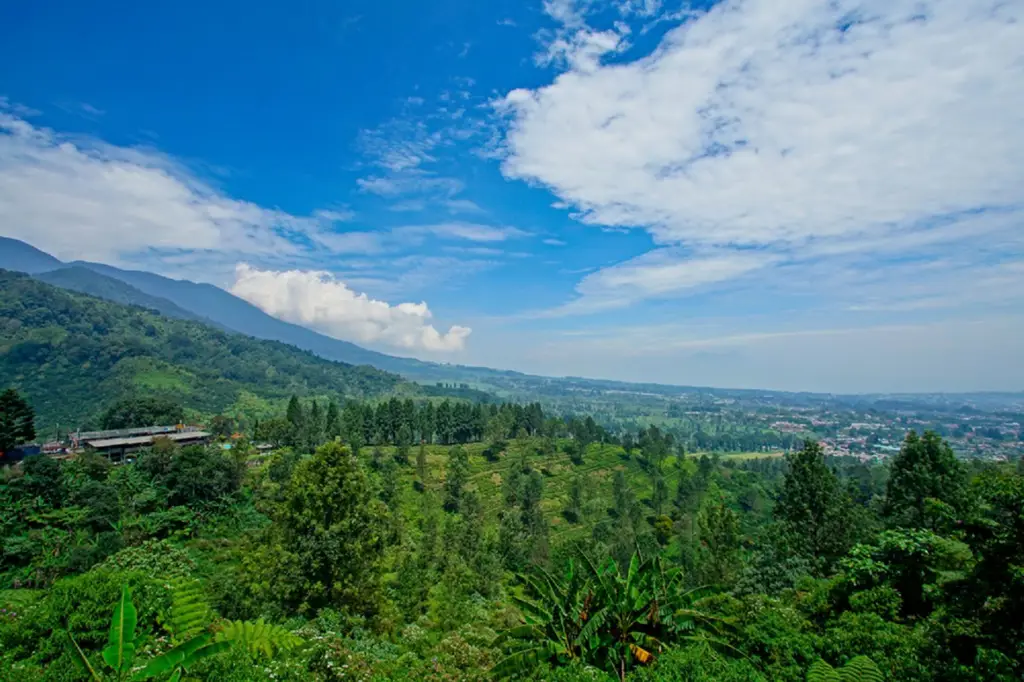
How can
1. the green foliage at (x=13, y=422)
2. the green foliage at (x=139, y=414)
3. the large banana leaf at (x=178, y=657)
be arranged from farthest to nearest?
1. the green foliage at (x=139, y=414)
2. the green foliage at (x=13, y=422)
3. the large banana leaf at (x=178, y=657)

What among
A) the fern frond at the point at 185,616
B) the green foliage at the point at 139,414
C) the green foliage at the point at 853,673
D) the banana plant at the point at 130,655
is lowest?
the green foliage at the point at 139,414

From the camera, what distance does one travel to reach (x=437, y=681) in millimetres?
11562

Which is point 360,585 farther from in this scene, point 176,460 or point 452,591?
point 176,460

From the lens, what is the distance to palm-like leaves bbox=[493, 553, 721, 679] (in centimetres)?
1175

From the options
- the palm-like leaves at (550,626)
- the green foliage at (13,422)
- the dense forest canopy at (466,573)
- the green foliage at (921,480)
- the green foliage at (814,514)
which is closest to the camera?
the dense forest canopy at (466,573)

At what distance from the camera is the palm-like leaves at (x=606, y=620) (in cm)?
1175

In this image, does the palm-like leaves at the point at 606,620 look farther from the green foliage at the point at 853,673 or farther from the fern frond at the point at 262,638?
the fern frond at the point at 262,638

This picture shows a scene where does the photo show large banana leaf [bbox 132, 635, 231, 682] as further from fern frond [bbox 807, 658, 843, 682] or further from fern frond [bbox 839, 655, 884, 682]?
fern frond [bbox 839, 655, 884, 682]

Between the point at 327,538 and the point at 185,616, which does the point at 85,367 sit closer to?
the point at 327,538

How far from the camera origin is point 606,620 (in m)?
12.3

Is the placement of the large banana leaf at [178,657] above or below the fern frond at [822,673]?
above

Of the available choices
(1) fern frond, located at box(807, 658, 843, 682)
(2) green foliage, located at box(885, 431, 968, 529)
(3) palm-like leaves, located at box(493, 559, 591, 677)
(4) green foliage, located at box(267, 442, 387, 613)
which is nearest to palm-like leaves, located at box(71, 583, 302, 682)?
(4) green foliage, located at box(267, 442, 387, 613)

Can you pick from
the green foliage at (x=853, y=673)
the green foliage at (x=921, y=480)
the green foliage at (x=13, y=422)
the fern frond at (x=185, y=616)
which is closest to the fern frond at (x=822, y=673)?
the green foliage at (x=853, y=673)

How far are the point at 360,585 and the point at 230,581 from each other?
33.3 ft
